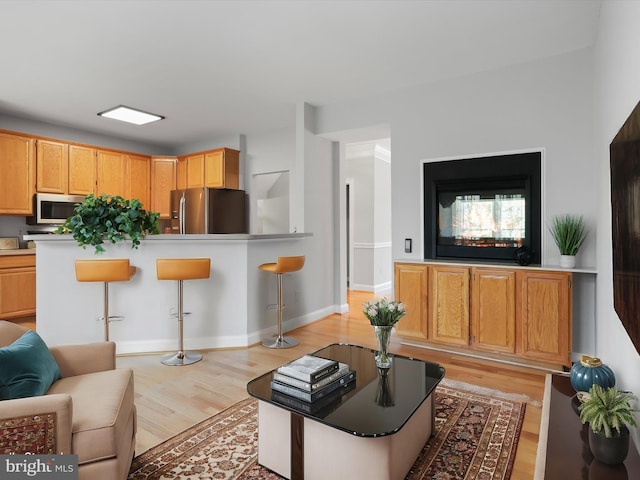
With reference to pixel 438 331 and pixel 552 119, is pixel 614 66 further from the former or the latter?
pixel 438 331

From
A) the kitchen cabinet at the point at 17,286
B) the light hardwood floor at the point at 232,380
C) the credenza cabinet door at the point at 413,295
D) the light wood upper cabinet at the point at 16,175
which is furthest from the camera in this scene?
the light wood upper cabinet at the point at 16,175

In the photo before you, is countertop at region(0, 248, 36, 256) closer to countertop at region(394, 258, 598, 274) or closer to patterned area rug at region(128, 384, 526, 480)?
patterned area rug at region(128, 384, 526, 480)

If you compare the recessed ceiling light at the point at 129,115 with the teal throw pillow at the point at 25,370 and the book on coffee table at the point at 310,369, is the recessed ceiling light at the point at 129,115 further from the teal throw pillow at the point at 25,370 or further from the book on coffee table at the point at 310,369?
the book on coffee table at the point at 310,369

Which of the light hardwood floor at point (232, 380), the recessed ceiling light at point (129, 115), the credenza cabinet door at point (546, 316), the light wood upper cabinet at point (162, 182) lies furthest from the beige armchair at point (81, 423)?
the light wood upper cabinet at point (162, 182)

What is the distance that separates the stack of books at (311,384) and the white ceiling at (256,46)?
246 centimetres

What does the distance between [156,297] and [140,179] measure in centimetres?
350

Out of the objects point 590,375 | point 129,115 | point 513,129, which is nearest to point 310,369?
point 590,375

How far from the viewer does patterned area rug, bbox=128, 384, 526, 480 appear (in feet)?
6.20

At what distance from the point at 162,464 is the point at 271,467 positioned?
57 centimetres

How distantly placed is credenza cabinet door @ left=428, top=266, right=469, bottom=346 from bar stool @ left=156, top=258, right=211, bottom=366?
2.18m

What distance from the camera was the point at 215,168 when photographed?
245 inches

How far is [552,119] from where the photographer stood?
11.6ft

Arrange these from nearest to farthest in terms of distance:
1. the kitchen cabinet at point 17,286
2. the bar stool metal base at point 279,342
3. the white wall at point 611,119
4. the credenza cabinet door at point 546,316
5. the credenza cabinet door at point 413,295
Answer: the white wall at point 611,119 < the credenza cabinet door at point 546,316 < the credenza cabinet door at point 413,295 < the bar stool metal base at point 279,342 < the kitchen cabinet at point 17,286

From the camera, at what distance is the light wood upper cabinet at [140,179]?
638 centimetres
